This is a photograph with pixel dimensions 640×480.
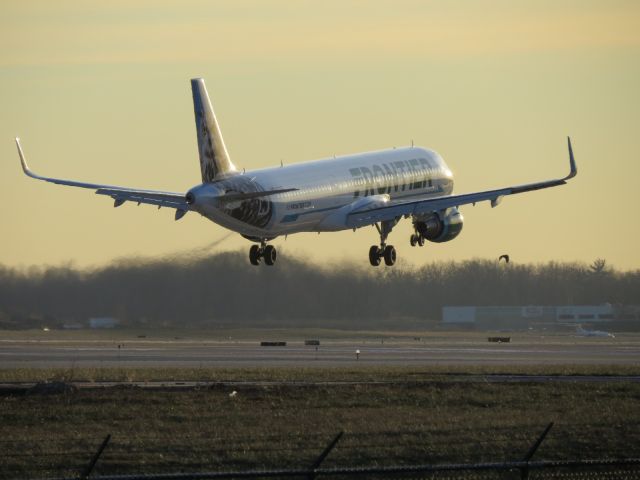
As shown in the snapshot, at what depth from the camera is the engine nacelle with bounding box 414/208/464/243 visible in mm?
78438

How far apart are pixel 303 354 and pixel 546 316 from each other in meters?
61.3

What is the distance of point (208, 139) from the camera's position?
7281 cm

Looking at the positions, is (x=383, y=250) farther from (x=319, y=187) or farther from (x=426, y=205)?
(x=319, y=187)

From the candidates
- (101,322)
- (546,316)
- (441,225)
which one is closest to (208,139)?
(441,225)

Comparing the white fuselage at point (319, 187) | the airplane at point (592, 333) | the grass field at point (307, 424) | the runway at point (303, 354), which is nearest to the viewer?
the grass field at point (307, 424)

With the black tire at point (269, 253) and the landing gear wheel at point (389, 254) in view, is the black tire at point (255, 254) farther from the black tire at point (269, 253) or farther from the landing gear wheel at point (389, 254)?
the landing gear wheel at point (389, 254)

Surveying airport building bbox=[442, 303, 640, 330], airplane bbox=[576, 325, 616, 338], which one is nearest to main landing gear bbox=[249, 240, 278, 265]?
airplane bbox=[576, 325, 616, 338]

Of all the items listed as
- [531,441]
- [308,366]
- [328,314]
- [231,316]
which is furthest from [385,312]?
[531,441]

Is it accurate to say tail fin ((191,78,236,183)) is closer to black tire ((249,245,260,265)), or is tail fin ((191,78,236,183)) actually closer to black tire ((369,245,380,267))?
black tire ((249,245,260,265))

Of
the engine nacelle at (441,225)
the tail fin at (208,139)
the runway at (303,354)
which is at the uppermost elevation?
the tail fin at (208,139)

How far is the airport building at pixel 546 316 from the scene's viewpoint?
133750mm

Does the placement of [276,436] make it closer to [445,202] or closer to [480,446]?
[480,446]

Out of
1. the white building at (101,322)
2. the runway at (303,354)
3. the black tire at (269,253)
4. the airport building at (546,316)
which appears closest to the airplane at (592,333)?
the airport building at (546,316)

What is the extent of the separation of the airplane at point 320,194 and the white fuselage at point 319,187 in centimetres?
4
